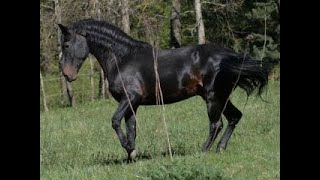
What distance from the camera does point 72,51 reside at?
32.2 ft

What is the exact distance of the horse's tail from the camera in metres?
9.70

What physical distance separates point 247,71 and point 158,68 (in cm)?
145

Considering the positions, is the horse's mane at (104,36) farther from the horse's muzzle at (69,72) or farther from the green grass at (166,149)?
the green grass at (166,149)

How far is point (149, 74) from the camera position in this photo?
9789mm

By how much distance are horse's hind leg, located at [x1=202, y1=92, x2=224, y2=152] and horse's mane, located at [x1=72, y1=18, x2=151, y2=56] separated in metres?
1.56

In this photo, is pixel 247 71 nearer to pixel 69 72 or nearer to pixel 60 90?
pixel 69 72

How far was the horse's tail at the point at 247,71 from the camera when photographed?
31.8 feet

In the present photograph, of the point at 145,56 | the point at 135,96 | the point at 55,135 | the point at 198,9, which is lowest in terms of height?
the point at 55,135

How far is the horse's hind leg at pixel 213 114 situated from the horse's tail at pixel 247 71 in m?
0.49

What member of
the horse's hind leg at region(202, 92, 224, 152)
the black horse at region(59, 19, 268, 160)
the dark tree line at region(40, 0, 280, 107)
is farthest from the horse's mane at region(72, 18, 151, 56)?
the dark tree line at region(40, 0, 280, 107)

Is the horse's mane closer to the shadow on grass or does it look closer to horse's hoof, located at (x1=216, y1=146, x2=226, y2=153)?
the shadow on grass
